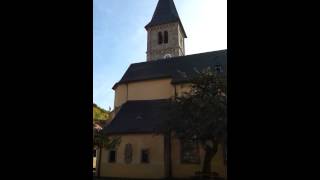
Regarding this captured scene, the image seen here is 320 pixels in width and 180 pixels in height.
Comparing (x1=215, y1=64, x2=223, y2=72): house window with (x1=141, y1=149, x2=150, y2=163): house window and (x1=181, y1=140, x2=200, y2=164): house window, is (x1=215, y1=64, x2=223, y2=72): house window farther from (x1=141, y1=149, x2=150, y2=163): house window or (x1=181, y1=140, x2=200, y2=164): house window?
(x1=141, y1=149, x2=150, y2=163): house window

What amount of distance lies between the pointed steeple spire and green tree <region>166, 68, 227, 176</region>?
21.7 meters

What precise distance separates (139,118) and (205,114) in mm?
7581

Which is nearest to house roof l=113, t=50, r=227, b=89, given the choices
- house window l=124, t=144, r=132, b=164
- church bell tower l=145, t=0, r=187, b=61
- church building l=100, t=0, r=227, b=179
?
church building l=100, t=0, r=227, b=179

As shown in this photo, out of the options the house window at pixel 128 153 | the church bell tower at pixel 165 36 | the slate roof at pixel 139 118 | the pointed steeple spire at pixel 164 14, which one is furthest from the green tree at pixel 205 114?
the pointed steeple spire at pixel 164 14

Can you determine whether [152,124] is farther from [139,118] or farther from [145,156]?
[145,156]

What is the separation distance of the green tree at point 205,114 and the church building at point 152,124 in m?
1.40

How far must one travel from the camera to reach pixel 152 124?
22.5 metres

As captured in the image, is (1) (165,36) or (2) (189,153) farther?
(1) (165,36)

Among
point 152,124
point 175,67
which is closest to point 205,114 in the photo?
point 152,124

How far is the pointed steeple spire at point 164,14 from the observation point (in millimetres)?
39062

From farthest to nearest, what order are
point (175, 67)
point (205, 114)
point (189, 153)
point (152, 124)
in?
point (175, 67) < point (152, 124) < point (189, 153) < point (205, 114)

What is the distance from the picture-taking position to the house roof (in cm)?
2616
